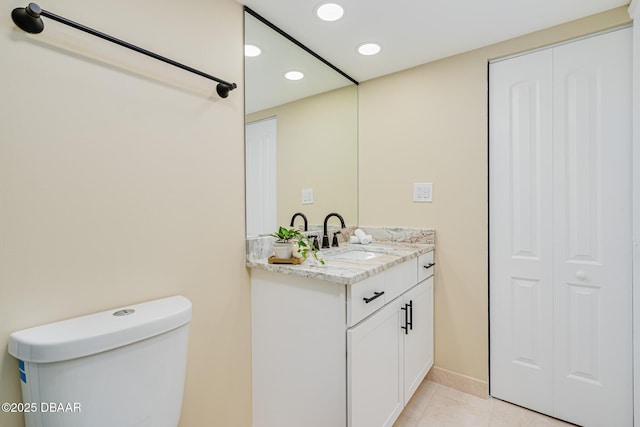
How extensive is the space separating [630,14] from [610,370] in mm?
1694

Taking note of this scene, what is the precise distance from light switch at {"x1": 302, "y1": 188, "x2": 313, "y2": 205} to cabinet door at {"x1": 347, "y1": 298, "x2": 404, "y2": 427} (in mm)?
801

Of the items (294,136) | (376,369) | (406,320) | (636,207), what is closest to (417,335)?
(406,320)

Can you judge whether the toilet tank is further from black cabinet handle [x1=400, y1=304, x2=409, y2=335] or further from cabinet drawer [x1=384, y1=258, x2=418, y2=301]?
black cabinet handle [x1=400, y1=304, x2=409, y2=335]

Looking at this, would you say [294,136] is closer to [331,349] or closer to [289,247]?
[289,247]

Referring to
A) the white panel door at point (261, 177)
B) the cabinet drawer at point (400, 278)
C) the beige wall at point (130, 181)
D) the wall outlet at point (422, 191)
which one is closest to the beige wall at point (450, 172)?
the wall outlet at point (422, 191)

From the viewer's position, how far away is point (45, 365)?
0.79 m

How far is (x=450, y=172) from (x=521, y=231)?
518mm

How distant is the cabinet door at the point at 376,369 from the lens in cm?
118

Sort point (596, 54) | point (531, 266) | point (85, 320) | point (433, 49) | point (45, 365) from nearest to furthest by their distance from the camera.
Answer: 1. point (45, 365)
2. point (85, 320)
3. point (596, 54)
4. point (531, 266)
5. point (433, 49)

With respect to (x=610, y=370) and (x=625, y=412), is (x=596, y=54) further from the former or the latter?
(x=625, y=412)

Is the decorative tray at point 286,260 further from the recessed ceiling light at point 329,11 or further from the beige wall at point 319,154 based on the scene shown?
the recessed ceiling light at point 329,11

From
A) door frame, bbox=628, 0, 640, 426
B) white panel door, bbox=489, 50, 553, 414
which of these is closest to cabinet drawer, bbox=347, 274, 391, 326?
white panel door, bbox=489, 50, 553, 414

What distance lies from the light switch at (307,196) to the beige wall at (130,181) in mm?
536

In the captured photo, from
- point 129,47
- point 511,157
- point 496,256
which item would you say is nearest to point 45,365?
point 129,47
